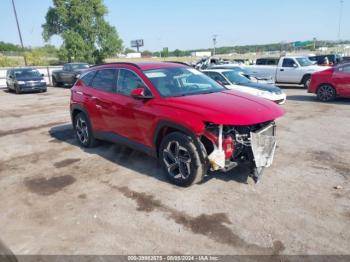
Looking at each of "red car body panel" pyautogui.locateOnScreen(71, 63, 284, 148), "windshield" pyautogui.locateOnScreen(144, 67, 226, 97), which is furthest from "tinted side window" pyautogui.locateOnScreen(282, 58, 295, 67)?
"red car body panel" pyautogui.locateOnScreen(71, 63, 284, 148)

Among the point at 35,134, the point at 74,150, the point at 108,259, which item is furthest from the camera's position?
the point at 35,134

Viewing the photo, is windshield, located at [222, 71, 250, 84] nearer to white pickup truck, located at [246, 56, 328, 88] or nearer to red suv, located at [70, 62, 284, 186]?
white pickup truck, located at [246, 56, 328, 88]

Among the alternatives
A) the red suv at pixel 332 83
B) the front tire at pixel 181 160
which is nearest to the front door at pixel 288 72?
the red suv at pixel 332 83

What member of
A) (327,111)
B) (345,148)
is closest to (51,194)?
(345,148)

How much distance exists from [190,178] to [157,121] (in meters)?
0.97

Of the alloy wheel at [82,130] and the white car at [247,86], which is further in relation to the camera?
the white car at [247,86]

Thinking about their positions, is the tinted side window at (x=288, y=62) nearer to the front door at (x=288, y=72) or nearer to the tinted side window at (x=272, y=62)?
the front door at (x=288, y=72)

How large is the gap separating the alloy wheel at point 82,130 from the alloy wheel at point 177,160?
8.55 feet

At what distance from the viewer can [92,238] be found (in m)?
3.40

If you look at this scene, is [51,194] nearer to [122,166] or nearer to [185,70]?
[122,166]

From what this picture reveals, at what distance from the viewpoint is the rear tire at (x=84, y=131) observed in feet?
21.1

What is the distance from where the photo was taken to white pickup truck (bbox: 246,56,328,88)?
53.0ft

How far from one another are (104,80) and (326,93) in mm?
9201

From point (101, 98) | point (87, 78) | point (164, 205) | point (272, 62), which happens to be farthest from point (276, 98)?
point (272, 62)
